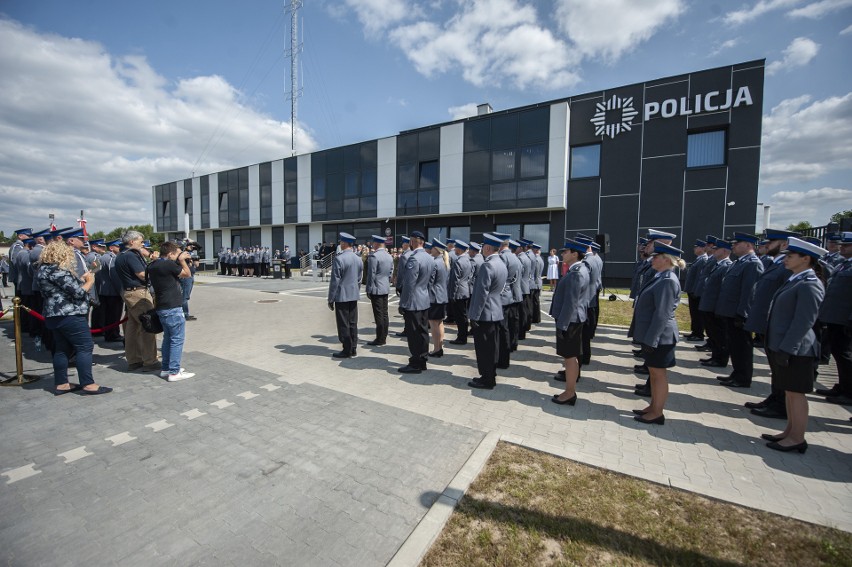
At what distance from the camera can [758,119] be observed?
54.8 ft

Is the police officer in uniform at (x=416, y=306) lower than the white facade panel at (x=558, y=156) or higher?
lower

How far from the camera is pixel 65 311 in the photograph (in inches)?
184

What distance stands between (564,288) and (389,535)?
343 centimetres

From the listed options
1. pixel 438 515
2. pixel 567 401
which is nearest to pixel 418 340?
pixel 567 401

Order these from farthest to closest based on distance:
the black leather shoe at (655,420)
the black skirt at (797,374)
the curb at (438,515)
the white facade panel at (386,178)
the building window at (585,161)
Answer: the white facade panel at (386,178) < the building window at (585,161) < the black leather shoe at (655,420) < the black skirt at (797,374) < the curb at (438,515)

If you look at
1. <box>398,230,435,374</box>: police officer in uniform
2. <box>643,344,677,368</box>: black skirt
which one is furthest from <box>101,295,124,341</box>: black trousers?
<box>643,344,677,368</box>: black skirt

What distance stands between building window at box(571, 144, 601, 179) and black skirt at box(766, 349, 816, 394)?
59.8 ft

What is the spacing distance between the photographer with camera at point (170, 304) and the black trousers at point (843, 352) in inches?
353

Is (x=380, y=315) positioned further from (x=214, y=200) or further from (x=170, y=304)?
(x=214, y=200)

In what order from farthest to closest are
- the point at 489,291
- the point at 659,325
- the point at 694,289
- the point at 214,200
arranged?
the point at 214,200, the point at 694,289, the point at 489,291, the point at 659,325

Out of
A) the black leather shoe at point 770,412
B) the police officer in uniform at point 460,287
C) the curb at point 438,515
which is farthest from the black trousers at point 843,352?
the police officer in uniform at point 460,287

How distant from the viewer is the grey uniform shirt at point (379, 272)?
7.64m

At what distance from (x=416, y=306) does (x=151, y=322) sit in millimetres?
A: 3808

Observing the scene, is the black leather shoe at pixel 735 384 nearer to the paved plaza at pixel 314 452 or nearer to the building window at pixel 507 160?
the paved plaza at pixel 314 452
